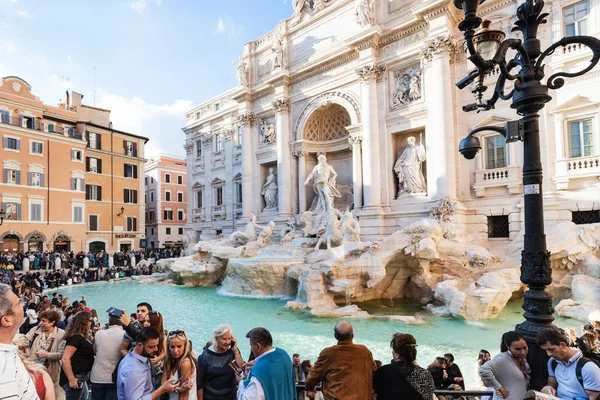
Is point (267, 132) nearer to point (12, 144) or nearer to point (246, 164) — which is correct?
point (246, 164)

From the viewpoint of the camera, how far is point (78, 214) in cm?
2462

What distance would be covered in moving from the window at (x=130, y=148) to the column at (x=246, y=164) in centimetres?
1296

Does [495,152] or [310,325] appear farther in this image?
[495,152]

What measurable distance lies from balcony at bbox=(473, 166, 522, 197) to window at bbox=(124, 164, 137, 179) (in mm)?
25810

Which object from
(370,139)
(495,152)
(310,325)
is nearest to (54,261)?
(310,325)

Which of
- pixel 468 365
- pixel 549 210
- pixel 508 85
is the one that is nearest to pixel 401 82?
pixel 508 85

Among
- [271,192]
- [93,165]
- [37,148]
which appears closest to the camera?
[271,192]

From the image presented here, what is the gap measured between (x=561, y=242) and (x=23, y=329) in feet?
41.8

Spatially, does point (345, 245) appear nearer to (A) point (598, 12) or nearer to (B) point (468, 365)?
(B) point (468, 365)

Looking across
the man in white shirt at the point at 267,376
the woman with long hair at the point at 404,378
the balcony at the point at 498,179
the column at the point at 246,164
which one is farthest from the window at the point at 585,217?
the column at the point at 246,164

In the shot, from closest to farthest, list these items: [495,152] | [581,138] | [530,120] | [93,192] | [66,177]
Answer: [530,120] < [581,138] < [495,152] < [66,177] < [93,192]

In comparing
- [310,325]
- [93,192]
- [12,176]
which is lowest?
[310,325]

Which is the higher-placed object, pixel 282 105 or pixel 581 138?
pixel 282 105

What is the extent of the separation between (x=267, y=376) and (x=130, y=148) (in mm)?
30827
